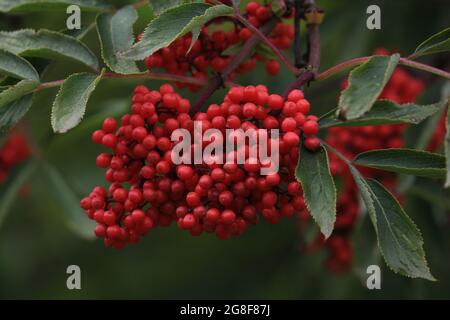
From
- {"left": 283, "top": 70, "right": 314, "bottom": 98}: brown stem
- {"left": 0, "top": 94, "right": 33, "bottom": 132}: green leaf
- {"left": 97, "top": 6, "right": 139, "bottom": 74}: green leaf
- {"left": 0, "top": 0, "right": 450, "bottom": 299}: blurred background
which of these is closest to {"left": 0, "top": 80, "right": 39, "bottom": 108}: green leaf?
{"left": 0, "top": 94, "right": 33, "bottom": 132}: green leaf

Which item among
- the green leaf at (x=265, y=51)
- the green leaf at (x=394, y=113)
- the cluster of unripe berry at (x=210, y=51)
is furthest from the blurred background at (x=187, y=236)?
the green leaf at (x=394, y=113)

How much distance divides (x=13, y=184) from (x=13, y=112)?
1.19m

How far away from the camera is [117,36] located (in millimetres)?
1993

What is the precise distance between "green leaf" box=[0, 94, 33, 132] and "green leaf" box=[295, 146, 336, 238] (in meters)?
0.68

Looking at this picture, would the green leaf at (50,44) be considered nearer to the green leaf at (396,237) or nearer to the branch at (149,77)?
the branch at (149,77)

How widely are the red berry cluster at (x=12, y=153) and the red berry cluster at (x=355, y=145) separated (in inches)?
49.7

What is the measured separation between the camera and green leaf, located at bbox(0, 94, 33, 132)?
1911 mm

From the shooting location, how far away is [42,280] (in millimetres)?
4199

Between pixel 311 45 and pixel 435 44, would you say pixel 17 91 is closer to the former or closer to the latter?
pixel 311 45

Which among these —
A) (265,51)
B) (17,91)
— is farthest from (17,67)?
→ (265,51)

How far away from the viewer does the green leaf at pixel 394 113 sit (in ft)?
5.92

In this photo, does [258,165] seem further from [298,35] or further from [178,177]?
[298,35]
